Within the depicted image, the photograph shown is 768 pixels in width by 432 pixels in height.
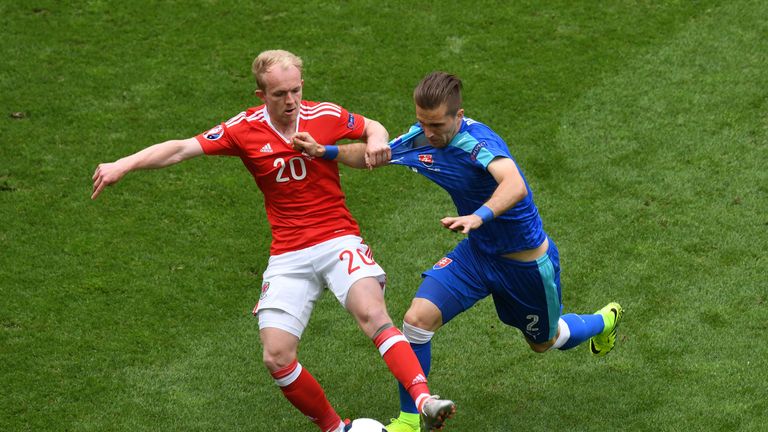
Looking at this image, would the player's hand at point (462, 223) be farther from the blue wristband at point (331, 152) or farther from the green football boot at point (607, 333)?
the green football boot at point (607, 333)

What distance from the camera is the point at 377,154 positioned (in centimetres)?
703

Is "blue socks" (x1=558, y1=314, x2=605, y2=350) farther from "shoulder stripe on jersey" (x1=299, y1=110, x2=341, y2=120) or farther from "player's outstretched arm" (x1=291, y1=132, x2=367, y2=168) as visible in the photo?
"shoulder stripe on jersey" (x1=299, y1=110, x2=341, y2=120)

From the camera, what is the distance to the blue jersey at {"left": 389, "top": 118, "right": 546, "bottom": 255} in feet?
22.8

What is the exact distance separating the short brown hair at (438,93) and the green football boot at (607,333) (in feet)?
7.26

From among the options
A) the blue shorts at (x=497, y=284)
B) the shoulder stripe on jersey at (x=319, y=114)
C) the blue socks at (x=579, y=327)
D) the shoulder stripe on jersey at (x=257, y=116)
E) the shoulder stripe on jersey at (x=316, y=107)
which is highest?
the shoulder stripe on jersey at (x=316, y=107)

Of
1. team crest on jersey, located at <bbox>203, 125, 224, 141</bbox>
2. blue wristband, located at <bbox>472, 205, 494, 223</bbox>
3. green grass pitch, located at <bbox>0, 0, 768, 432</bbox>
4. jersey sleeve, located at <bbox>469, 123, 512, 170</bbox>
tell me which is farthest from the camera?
green grass pitch, located at <bbox>0, 0, 768, 432</bbox>

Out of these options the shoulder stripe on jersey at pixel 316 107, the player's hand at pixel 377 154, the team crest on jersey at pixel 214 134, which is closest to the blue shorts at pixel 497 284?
the player's hand at pixel 377 154

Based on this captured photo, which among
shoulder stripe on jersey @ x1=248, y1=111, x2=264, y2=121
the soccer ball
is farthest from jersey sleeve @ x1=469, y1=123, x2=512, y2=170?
the soccer ball

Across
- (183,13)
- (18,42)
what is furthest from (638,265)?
(18,42)

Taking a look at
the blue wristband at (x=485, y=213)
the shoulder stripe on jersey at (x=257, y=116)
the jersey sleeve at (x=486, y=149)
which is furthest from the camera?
the shoulder stripe on jersey at (x=257, y=116)

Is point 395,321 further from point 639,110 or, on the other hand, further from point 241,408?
point 639,110

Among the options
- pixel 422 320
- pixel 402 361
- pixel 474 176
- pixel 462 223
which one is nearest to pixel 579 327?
pixel 422 320

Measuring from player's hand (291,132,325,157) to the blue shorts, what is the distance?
1.14m

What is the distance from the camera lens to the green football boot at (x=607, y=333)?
8156 mm
